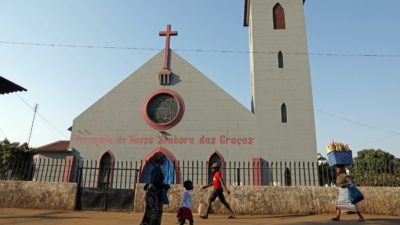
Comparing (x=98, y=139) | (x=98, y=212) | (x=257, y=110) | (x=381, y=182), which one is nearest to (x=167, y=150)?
(x=98, y=139)

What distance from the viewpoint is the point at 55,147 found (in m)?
21.6

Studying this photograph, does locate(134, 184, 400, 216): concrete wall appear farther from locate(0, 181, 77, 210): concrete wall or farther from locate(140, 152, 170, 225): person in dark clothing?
locate(140, 152, 170, 225): person in dark clothing

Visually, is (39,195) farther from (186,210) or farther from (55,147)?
(55,147)

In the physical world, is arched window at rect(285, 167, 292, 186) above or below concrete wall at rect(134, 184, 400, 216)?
above

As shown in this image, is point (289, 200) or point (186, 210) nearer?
point (186, 210)

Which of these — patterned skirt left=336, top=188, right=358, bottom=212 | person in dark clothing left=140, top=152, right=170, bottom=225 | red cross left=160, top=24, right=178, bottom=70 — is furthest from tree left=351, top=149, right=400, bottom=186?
red cross left=160, top=24, right=178, bottom=70

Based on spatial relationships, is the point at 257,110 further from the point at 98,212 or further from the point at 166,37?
the point at 98,212

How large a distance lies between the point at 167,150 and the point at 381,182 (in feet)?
34.5

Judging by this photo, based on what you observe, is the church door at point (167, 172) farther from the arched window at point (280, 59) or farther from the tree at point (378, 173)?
the tree at point (378, 173)

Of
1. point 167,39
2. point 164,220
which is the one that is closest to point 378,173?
point 164,220

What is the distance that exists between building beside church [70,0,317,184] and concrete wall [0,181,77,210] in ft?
19.6

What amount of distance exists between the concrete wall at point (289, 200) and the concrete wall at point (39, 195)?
8.50ft

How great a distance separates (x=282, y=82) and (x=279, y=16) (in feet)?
16.0

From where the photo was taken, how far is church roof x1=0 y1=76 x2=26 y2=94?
956 cm
